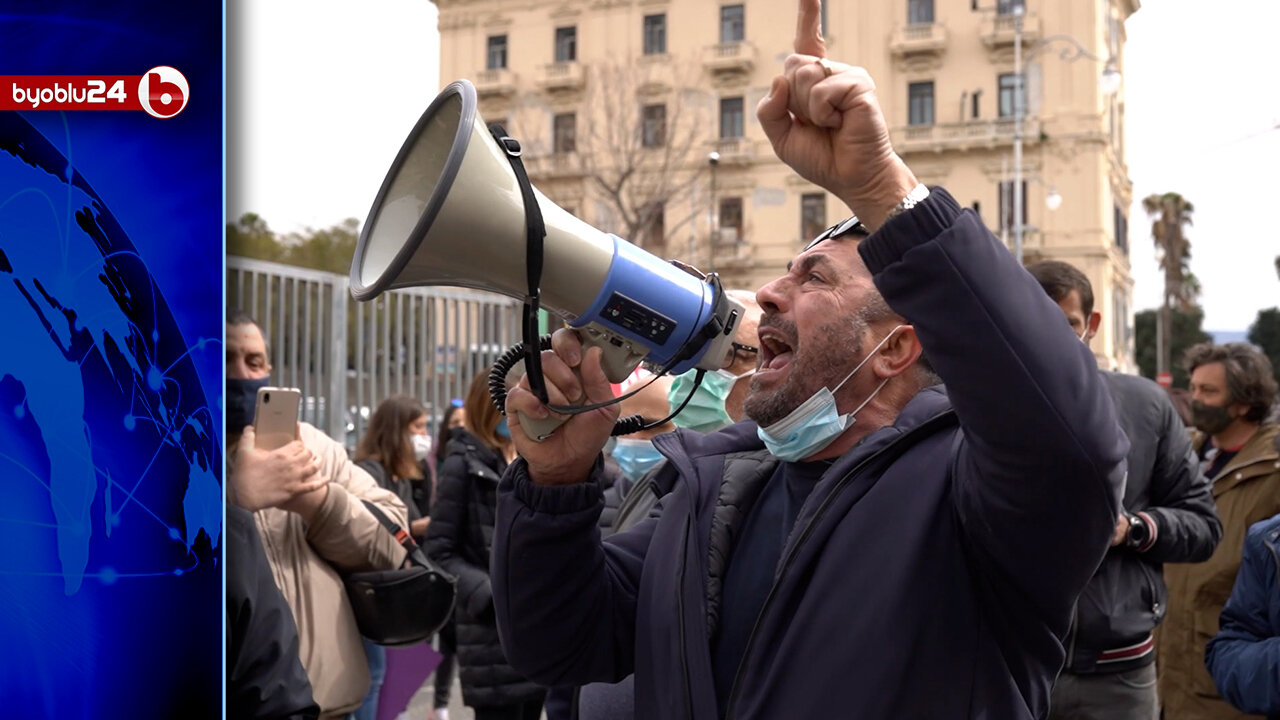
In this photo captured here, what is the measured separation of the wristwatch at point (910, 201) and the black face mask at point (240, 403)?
77.2 inches

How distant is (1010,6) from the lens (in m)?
37.6

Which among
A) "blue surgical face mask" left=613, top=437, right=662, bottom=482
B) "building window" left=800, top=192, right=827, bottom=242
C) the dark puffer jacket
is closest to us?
"blue surgical face mask" left=613, top=437, right=662, bottom=482

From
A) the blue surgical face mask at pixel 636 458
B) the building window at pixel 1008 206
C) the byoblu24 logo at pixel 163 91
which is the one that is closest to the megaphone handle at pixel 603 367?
the byoblu24 logo at pixel 163 91

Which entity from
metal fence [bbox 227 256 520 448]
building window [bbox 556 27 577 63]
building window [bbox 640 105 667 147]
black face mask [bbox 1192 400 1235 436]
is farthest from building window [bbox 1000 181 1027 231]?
black face mask [bbox 1192 400 1235 436]

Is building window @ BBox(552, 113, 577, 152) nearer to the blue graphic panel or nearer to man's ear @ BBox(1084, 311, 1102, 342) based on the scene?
man's ear @ BBox(1084, 311, 1102, 342)

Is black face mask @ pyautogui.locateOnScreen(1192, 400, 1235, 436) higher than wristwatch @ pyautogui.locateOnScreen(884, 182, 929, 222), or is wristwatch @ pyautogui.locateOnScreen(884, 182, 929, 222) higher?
wristwatch @ pyautogui.locateOnScreen(884, 182, 929, 222)

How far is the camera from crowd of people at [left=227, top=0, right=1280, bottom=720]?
1646 millimetres

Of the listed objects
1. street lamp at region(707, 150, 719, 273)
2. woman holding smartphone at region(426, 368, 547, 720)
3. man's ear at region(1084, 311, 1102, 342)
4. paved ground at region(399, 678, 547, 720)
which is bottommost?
paved ground at region(399, 678, 547, 720)

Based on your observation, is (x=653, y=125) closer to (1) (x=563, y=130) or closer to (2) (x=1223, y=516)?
(1) (x=563, y=130)

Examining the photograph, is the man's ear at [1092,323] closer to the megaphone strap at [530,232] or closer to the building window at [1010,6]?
the megaphone strap at [530,232]

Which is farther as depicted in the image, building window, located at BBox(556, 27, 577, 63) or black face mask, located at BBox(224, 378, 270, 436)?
building window, located at BBox(556, 27, 577, 63)

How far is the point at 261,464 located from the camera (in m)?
3.11

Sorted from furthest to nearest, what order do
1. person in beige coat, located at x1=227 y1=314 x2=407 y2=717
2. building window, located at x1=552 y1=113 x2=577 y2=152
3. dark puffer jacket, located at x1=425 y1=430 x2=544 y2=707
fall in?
building window, located at x1=552 y1=113 x2=577 y2=152, dark puffer jacket, located at x1=425 y1=430 x2=544 y2=707, person in beige coat, located at x1=227 y1=314 x2=407 y2=717

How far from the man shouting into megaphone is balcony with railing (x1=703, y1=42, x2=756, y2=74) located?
37554 mm
